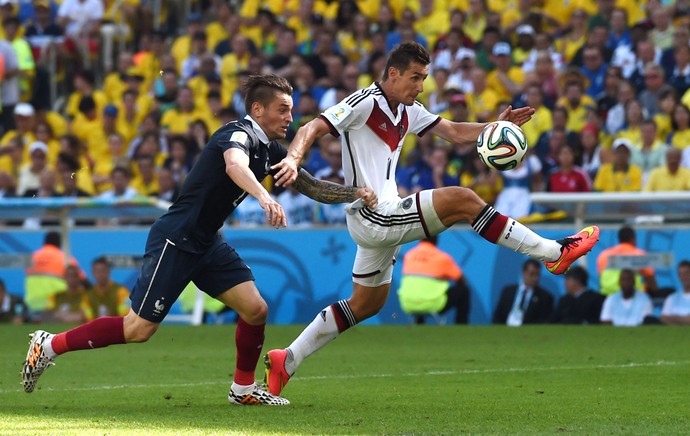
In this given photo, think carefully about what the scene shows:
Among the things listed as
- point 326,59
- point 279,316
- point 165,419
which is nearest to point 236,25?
point 326,59

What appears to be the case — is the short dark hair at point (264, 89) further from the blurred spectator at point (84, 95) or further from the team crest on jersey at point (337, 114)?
the blurred spectator at point (84, 95)

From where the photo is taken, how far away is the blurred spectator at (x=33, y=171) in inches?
819

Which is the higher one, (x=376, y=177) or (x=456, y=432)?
(x=376, y=177)

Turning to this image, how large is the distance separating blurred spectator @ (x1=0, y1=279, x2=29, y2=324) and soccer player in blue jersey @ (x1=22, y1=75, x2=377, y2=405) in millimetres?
9891

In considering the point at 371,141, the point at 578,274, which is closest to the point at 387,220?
the point at 371,141

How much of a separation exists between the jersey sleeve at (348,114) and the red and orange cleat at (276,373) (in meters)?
1.60

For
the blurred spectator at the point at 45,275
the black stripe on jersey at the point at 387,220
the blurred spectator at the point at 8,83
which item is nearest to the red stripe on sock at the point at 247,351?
the black stripe on jersey at the point at 387,220

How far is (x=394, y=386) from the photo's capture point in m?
9.70

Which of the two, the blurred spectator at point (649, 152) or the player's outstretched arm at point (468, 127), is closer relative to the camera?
the player's outstretched arm at point (468, 127)

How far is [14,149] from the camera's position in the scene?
21.7 metres

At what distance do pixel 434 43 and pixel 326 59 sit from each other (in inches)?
71.1

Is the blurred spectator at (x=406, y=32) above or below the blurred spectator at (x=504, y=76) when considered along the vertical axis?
above

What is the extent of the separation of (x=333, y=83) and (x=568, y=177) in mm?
4917

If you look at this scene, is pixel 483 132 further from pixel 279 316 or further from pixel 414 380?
pixel 279 316
